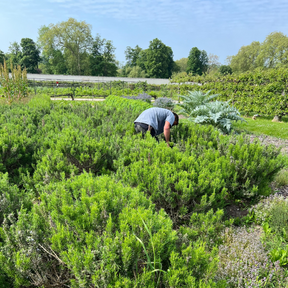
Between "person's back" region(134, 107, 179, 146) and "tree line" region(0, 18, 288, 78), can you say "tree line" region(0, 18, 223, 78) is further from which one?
"person's back" region(134, 107, 179, 146)

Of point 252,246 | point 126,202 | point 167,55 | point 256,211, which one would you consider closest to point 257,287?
point 252,246

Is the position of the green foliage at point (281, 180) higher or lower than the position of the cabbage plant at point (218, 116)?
lower

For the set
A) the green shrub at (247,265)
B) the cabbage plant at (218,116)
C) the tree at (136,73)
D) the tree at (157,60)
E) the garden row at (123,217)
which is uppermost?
the tree at (157,60)

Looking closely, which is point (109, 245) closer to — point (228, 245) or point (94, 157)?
point (228, 245)

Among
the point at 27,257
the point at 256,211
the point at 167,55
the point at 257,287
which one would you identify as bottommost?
the point at 257,287

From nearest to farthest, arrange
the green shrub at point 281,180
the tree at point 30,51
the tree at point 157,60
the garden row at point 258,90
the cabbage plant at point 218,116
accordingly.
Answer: the green shrub at point 281,180 < the cabbage plant at point 218,116 < the garden row at point 258,90 < the tree at point 30,51 < the tree at point 157,60

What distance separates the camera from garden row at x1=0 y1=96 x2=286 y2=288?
1.48 meters

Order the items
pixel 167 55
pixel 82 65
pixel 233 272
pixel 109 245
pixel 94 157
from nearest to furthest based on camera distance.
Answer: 1. pixel 109 245
2. pixel 233 272
3. pixel 94 157
4. pixel 82 65
5. pixel 167 55

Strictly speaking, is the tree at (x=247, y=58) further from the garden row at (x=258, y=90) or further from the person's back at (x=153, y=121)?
the person's back at (x=153, y=121)

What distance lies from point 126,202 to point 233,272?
131cm

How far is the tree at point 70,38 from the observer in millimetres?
55094

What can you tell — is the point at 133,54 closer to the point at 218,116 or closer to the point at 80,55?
the point at 80,55

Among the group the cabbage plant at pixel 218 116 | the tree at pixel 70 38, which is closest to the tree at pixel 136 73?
the tree at pixel 70 38

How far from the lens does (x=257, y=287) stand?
2.03 metres
